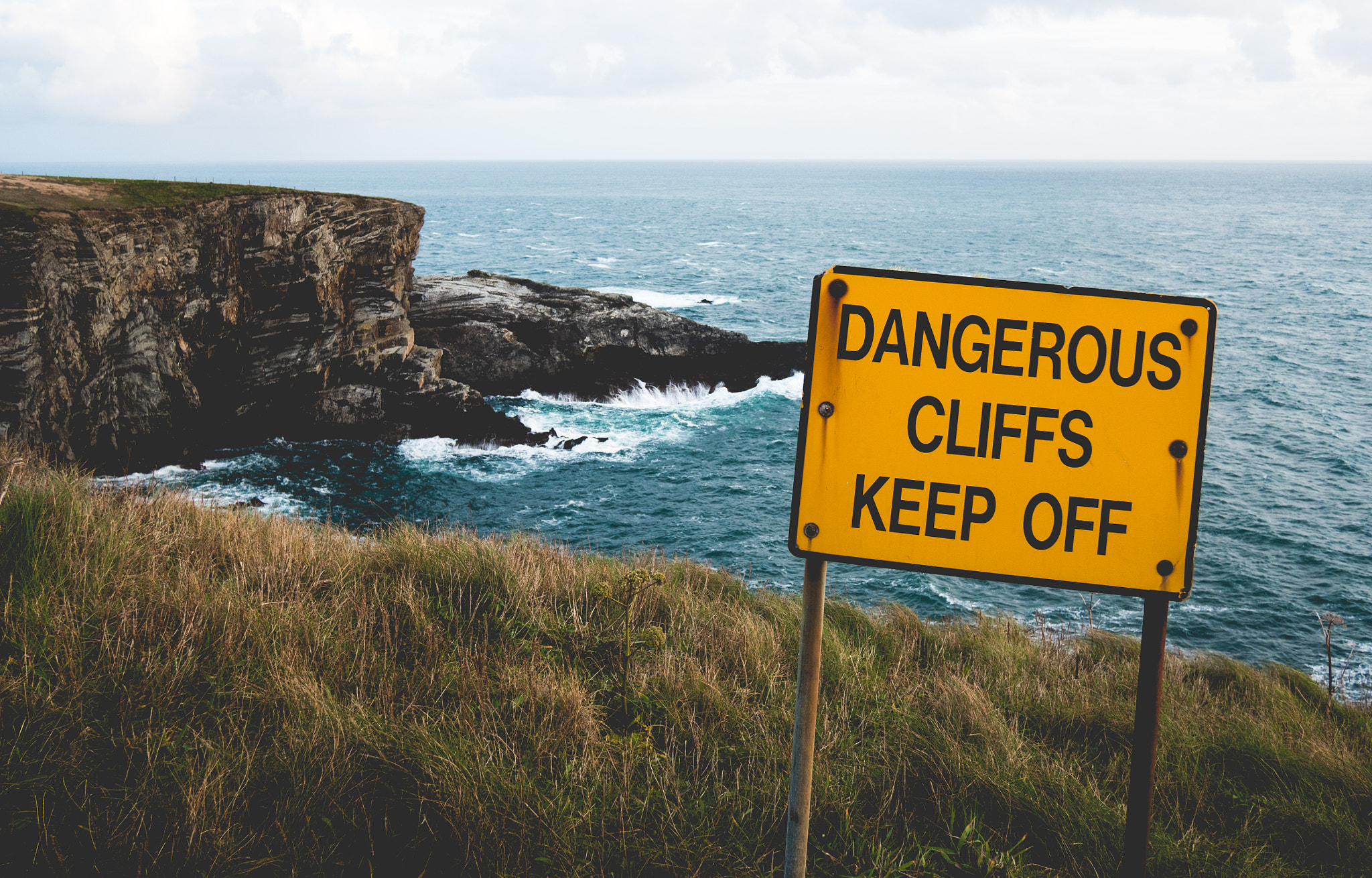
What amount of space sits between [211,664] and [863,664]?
12.0ft

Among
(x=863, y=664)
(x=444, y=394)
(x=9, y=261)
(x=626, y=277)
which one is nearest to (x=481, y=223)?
(x=626, y=277)

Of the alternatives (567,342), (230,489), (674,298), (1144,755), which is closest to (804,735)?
(1144,755)

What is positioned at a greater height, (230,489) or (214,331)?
(214,331)

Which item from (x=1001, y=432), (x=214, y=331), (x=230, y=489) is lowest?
(x=230, y=489)

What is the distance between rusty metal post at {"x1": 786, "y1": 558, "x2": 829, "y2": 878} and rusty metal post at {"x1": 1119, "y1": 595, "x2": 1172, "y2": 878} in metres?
0.86

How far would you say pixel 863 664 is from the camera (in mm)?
4875

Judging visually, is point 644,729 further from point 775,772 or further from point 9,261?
point 9,261

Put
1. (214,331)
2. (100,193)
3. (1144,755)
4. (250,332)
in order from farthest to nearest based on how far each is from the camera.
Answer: (250,332) → (214,331) → (100,193) → (1144,755)

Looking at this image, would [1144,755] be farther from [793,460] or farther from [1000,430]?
[793,460]

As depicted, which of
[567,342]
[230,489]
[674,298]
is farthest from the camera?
[674,298]

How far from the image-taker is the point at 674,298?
1885 inches

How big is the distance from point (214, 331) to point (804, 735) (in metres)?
24.1

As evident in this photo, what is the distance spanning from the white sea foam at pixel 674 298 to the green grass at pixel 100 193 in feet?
79.6

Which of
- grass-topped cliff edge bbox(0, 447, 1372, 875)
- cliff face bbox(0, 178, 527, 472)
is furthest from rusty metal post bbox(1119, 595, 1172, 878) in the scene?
cliff face bbox(0, 178, 527, 472)
